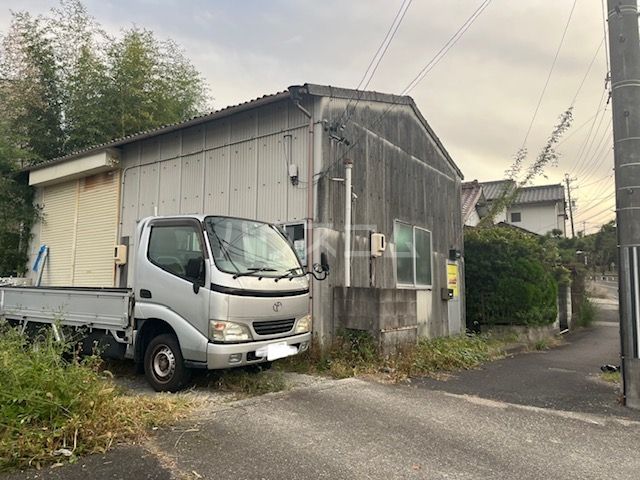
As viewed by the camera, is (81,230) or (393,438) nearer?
(393,438)

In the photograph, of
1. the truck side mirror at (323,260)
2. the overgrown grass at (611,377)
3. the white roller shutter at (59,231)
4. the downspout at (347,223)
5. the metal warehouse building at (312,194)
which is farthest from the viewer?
the white roller shutter at (59,231)

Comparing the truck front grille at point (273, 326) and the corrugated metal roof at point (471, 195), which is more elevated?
the corrugated metal roof at point (471, 195)

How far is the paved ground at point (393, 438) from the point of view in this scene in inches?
119

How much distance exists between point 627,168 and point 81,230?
11012 millimetres

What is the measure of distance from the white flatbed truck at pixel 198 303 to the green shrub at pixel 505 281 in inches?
299

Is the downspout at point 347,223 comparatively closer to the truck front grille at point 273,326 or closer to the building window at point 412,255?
the building window at point 412,255

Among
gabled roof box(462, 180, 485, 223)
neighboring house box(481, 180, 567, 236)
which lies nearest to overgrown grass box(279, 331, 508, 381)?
gabled roof box(462, 180, 485, 223)

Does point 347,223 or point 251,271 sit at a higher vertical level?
point 347,223

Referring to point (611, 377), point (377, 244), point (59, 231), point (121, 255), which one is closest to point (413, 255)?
point (377, 244)

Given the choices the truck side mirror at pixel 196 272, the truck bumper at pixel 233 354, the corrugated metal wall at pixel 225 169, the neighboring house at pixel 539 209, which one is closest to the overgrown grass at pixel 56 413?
the truck bumper at pixel 233 354

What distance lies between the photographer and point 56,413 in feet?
10.8

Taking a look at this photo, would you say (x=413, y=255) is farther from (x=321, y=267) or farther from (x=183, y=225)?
(x=183, y=225)

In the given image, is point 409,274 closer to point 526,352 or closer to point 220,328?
point 526,352

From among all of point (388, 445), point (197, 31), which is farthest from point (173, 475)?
point (197, 31)
